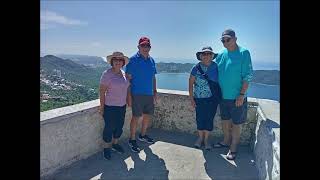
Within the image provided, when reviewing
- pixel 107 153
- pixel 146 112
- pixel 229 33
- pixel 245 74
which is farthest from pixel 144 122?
pixel 229 33

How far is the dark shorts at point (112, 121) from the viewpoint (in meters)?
4.49

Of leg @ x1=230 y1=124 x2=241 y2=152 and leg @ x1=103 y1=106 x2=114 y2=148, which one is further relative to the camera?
leg @ x1=230 y1=124 x2=241 y2=152

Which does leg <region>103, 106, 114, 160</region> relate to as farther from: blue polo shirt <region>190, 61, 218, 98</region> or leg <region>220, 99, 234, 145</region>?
leg <region>220, 99, 234, 145</region>

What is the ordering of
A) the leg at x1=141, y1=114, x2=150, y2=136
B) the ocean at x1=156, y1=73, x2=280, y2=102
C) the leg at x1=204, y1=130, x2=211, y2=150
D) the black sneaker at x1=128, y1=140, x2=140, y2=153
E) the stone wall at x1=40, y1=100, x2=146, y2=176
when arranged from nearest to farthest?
the stone wall at x1=40, y1=100, x2=146, y2=176, the ocean at x1=156, y1=73, x2=280, y2=102, the black sneaker at x1=128, y1=140, x2=140, y2=153, the leg at x1=204, y1=130, x2=211, y2=150, the leg at x1=141, y1=114, x2=150, y2=136

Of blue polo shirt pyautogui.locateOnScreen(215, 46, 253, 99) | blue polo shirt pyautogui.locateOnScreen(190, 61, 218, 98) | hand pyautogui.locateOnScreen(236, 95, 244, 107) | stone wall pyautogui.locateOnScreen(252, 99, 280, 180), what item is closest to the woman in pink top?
blue polo shirt pyautogui.locateOnScreen(190, 61, 218, 98)

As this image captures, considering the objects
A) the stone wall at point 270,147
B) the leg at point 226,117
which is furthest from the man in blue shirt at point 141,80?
the stone wall at point 270,147

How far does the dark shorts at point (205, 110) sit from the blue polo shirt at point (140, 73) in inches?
33.6

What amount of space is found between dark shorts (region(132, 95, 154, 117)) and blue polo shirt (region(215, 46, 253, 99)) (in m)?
1.25

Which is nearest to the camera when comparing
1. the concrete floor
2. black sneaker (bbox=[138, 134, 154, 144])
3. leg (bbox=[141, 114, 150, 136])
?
the concrete floor

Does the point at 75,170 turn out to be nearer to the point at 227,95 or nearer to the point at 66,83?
the point at 66,83

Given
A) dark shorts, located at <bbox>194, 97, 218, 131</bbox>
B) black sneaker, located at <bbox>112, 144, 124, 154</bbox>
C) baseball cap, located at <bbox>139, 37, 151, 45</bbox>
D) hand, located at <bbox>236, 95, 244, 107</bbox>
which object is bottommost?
black sneaker, located at <bbox>112, 144, 124, 154</bbox>

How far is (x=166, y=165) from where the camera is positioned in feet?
14.7

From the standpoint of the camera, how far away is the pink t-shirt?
4387 millimetres
